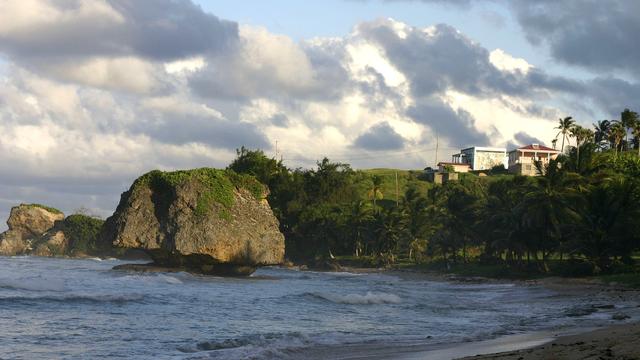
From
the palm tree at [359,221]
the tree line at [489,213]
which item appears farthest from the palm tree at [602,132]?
the palm tree at [359,221]

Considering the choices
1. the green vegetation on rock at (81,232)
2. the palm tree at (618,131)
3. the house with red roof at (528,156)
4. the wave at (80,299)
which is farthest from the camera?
the green vegetation on rock at (81,232)

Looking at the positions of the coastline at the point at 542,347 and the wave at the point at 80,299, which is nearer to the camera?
the coastline at the point at 542,347

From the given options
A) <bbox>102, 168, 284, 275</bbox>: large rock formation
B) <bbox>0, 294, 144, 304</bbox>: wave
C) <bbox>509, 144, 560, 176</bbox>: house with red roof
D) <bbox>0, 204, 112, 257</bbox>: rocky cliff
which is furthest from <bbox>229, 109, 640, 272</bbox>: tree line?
<bbox>0, 204, 112, 257</bbox>: rocky cliff

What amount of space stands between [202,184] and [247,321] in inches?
1364

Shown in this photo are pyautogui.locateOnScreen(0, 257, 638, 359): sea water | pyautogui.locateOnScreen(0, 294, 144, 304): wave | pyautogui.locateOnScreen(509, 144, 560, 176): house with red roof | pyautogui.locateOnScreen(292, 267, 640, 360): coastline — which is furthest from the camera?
pyautogui.locateOnScreen(509, 144, 560, 176): house with red roof

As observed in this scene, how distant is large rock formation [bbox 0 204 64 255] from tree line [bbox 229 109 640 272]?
73300mm

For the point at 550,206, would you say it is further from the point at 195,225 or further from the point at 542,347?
the point at 542,347

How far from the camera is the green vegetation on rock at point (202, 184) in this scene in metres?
56.1

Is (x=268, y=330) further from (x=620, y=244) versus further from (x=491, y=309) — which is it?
(x=620, y=244)

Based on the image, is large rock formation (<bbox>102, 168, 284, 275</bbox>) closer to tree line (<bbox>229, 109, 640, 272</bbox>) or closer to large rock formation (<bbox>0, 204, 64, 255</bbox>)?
tree line (<bbox>229, 109, 640, 272</bbox>)

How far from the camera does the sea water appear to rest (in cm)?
1661

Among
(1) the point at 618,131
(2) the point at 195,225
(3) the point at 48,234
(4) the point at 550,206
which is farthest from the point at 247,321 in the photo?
(3) the point at 48,234

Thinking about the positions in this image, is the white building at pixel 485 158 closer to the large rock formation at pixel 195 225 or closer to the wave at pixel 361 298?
the large rock formation at pixel 195 225

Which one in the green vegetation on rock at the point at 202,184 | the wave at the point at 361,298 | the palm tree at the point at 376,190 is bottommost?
the wave at the point at 361,298
